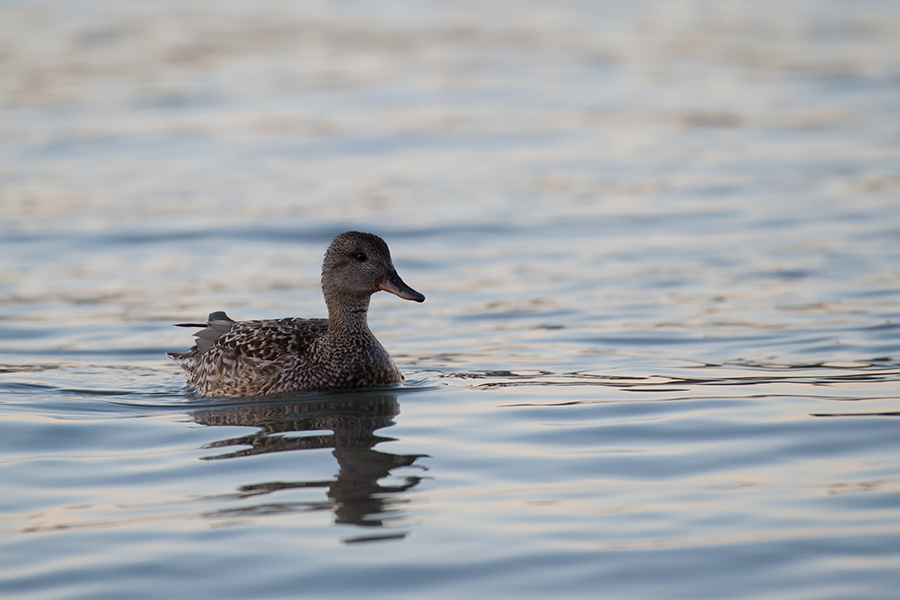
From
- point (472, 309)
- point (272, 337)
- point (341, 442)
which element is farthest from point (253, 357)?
point (472, 309)

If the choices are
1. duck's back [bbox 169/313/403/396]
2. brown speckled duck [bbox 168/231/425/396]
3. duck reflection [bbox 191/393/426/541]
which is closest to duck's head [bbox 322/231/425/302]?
brown speckled duck [bbox 168/231/425/396]

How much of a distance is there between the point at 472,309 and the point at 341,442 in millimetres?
4573

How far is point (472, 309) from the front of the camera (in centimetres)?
1235

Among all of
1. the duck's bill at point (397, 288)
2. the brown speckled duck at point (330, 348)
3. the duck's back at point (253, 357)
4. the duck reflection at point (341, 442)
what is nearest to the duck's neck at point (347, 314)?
the brown speckled duck at point (330, 348)

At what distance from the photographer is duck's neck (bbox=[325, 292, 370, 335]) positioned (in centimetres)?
970

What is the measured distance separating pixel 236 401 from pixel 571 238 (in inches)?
257

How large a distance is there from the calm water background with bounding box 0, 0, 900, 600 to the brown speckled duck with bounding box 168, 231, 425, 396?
25 cm

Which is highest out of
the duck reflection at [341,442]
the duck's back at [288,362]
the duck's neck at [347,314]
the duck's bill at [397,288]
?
the duck's bill at [397,288]

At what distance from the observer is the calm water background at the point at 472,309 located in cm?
604

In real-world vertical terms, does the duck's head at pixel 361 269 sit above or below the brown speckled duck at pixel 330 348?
above

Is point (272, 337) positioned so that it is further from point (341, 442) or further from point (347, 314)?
point (341, 442)

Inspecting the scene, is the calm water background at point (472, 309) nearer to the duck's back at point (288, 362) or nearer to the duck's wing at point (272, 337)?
the duck's back at point (288, 362)

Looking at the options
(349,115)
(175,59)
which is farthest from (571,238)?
(175,59)

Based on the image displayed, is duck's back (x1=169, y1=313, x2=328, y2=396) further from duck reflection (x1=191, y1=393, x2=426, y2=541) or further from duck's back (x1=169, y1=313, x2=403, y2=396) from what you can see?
duck reflection (x1=191, y1=393, x2=426, y2=541)
